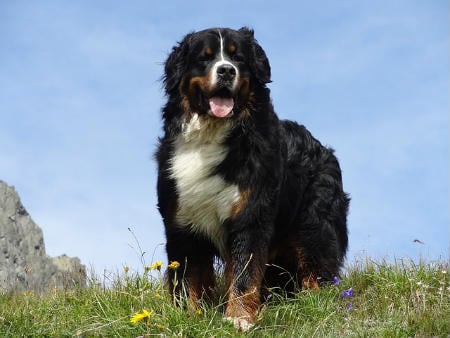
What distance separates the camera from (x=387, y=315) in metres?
5.73

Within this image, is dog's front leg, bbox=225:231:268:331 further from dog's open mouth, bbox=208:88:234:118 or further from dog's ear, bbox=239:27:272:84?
dog's ear, bbox=239:27:272:84

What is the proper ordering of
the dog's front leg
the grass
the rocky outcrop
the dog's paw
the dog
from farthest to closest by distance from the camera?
→ the rocky outcrop → the dog → the dog's front leg → the dog's paw → the grass

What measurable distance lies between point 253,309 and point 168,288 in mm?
834

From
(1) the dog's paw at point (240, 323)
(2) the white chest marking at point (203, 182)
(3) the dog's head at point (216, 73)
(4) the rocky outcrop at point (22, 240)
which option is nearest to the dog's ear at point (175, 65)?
(3) the dog's head at point (216, 73)

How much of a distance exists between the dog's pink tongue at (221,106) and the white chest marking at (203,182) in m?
0.13

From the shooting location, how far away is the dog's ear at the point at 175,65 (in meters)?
5.98

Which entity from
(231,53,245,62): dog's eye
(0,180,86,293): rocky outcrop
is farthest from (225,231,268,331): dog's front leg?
(0,180,86,293): rocky outcrop

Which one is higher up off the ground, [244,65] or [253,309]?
[244,65]

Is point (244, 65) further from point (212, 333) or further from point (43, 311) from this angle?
point (43, 311)

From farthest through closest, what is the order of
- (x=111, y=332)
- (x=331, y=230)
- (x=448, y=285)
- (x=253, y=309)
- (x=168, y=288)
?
(x=331, y=230) < (x=448, y=285) < (x=168, y=288) < (x=253, y=309) < (x=111, y=332)

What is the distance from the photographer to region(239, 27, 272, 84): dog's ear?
19.7 feet

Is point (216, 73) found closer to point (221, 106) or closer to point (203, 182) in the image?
point (221, 106)

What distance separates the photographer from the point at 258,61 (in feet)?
19.9

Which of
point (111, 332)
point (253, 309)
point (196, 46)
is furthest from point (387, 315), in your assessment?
point (196, 46)
